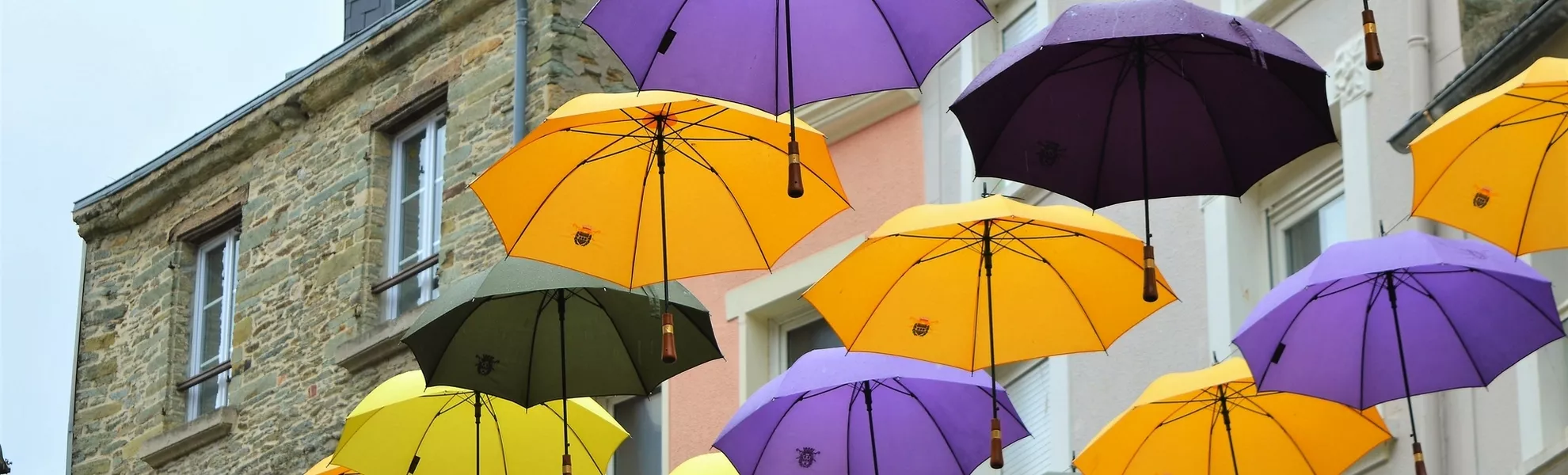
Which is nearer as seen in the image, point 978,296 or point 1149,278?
point 1149,278

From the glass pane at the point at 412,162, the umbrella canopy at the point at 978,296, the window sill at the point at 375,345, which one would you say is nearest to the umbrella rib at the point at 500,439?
the umbrella canopy at the point at 978,296

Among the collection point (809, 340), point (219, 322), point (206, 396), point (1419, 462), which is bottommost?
point (1419, 462)

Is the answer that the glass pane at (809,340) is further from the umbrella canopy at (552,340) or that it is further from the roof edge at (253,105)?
the roof edge at (253,105)

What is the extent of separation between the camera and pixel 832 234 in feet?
53.4

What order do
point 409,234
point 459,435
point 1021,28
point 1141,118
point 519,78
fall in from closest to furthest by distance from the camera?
point 1141,118
point 459,435
point 1021,28
point 519,78
point 409,234

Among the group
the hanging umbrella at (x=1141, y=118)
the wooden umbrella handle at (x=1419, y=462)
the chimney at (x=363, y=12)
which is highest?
the chimney at (x=363, y=12)

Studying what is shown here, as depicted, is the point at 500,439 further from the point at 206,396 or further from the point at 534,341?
the point at 206,396

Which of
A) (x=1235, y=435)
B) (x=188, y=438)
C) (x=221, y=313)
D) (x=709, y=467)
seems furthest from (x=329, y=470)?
(x=221, y=313)

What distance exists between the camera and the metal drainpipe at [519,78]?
18.8m

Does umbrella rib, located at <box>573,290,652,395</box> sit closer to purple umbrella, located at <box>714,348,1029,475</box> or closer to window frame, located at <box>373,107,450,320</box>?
purple umbrella, located at <box>714,348,1029,475</box>

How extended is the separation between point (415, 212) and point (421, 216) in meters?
0.19

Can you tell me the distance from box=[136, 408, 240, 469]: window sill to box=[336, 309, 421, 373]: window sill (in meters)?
1.72

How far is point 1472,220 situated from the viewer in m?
10.1

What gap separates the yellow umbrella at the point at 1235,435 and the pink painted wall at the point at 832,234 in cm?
474
